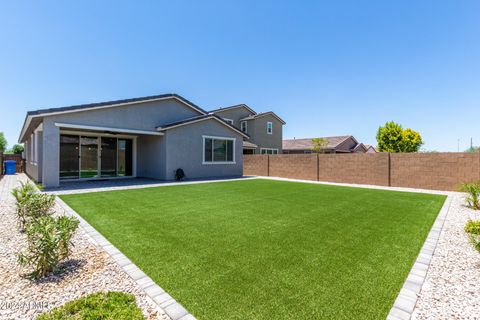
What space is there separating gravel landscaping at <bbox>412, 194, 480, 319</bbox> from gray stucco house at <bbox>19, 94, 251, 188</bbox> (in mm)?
12318

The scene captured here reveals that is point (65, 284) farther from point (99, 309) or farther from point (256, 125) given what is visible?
point (256, 125)

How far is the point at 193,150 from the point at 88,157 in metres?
6.17

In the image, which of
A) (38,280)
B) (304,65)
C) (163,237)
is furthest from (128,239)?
(304,65)

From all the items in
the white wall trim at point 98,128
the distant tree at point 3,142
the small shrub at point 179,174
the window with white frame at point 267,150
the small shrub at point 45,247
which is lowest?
the small shrub at point 45,247

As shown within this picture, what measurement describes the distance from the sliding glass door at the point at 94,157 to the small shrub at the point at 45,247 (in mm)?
11841

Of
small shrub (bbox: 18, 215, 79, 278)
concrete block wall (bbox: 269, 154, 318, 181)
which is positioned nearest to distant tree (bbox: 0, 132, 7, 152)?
concrete block wall (bbox: 269, 154, 318, 181)

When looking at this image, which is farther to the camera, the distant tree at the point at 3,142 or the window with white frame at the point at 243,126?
the distant tree at the point at 3,142

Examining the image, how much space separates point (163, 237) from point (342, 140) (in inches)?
1303

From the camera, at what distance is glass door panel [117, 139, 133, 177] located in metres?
14.8

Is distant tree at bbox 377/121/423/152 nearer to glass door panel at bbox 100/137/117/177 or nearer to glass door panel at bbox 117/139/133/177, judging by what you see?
glass door panel at bbox 117/139/133/177

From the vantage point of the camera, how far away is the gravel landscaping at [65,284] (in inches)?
91.6

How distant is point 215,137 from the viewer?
15.9 m

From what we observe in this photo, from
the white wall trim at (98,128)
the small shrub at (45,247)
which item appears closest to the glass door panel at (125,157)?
the white wall trim at (98,128)

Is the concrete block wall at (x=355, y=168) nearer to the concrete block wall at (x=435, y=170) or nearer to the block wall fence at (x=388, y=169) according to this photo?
the block wall fence at (x=388, y=169)
